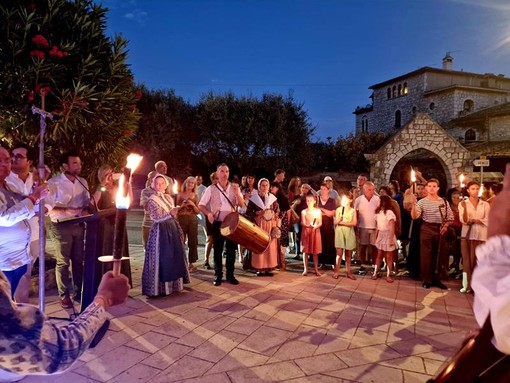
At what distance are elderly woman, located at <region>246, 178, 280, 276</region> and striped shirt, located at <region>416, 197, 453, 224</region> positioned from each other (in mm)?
2819

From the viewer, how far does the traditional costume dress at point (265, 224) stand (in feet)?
23.8

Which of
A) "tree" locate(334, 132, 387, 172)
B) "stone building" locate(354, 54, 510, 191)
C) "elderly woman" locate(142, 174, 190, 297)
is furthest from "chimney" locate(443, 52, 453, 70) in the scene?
"elderly woman" locate(142, 174, 190, 297)

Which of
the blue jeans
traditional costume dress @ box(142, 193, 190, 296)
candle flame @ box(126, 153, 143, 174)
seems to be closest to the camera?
candle flame @ box(126, 153, 143, 174)

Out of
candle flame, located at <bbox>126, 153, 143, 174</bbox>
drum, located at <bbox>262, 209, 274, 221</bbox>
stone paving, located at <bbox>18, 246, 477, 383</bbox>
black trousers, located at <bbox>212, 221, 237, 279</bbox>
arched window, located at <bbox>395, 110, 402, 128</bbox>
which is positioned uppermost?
arched window, located at <bbox>395, 110, 402, 128</bbox>

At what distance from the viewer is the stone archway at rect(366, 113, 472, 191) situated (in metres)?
15.4

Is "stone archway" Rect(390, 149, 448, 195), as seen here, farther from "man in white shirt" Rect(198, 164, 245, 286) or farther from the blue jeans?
the blue jeans

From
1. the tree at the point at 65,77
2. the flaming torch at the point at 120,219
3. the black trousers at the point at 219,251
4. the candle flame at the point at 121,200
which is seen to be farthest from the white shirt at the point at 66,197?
the candle flame at the point at 121,200

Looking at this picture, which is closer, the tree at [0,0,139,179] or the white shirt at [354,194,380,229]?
the tree at [0,0,139,179]

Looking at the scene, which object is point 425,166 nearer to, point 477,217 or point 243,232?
Result: point 477,217

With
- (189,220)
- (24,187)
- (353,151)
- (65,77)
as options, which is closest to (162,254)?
(24,187)

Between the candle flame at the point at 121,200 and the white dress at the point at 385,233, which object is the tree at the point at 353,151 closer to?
the white dress at the point at 385,233

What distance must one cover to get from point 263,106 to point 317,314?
20359mm

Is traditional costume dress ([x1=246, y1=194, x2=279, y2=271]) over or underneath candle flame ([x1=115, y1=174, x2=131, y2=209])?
underneath

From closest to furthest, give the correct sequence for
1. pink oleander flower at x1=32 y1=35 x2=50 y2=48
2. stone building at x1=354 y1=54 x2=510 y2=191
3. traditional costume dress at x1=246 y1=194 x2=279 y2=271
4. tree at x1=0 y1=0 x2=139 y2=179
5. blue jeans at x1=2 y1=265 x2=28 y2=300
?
blue jeans at x1=2 y1=265 x2=28 y2=300 → pink oleander flower at x1=32 y1=35 x2=50 y2=48 → tree at x1=0 y1=0 x2=139 y2=179 → traditional costume dress at x1=246 y1=194 x2=279 y2=271 → stone building at x1=354 y1=54 x2=510 y2=191
